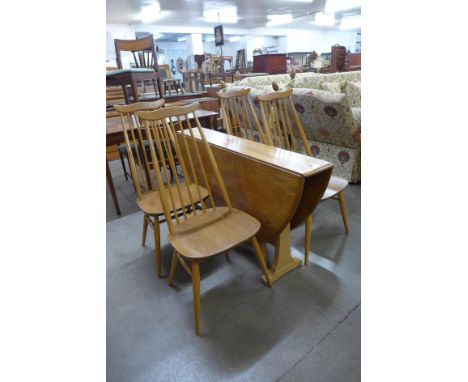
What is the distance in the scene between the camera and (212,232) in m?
1.47

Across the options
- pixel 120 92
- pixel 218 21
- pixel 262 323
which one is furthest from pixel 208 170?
pixel 218 21

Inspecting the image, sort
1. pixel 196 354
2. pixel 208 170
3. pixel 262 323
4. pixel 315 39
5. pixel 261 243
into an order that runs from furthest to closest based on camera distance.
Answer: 1. pixel 315 39
2. pixel 208 170
3. pixel 261 243
4. pixel 262 323
5. pixel 196 354

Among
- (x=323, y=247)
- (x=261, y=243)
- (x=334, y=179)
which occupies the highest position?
(x=334, y=179)

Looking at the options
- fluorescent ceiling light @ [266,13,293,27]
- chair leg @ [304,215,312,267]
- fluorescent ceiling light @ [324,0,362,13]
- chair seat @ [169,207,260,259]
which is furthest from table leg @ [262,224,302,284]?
fluorescent ceiling light @ [266,13,293,27]

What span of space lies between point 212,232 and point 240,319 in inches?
18.9

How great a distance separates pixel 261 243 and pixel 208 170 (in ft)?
2.04

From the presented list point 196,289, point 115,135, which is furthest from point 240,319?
point 115,135

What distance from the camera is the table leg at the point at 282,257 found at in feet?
5.58

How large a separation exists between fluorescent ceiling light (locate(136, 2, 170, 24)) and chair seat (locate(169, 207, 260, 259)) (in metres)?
7.01

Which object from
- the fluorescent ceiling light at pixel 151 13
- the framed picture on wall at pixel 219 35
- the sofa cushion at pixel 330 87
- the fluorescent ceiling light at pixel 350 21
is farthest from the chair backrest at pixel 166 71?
the fluorescent ceiling light at pixel 350 21

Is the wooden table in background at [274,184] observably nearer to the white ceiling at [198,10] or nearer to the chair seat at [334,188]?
the chair seat at [334,188]

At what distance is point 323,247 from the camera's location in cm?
202
